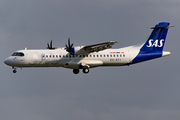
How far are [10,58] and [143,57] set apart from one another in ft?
61.4

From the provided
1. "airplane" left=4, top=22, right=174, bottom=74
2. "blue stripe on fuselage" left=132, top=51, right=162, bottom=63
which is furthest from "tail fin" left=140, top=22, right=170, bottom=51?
"blue stripe on fuselage" left=132, top=51, right=162, bottom=63

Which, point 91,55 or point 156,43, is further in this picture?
point 156,43

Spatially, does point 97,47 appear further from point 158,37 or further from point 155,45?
point 158,37

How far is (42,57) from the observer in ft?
133

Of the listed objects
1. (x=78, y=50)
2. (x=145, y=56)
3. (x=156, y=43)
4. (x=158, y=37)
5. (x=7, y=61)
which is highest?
(x=158, y=37)

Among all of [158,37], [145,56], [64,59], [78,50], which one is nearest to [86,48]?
[78,50]

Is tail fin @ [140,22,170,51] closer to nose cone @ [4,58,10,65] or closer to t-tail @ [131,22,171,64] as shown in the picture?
t-tail @ [131,22,171,64]

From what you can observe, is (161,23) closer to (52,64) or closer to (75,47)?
(75,47)

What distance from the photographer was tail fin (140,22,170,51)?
4350cm

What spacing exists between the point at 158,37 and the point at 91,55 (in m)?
10.5

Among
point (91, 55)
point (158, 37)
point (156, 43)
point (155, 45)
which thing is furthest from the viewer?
point (158, 37)

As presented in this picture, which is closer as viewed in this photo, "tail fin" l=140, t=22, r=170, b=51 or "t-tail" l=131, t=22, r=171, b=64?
"t-tail" l=131, t=22, r=171, b=64

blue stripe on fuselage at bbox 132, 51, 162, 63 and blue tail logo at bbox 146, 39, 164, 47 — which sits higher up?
blue tail logo at bbox 146, 39, 164, 47

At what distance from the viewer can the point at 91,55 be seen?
41.4 meters
